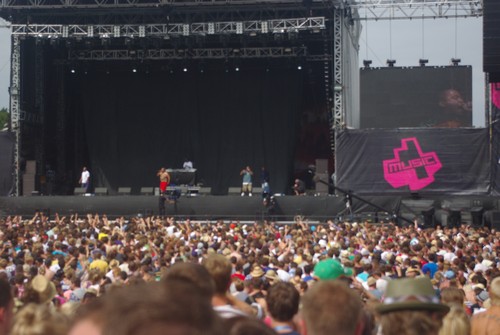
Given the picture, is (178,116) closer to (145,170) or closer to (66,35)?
(145,170)

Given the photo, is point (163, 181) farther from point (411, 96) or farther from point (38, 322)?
point (38, 322)

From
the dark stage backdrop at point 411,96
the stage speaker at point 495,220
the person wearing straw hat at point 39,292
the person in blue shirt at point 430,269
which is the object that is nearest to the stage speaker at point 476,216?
the stage speaker at point 495,220

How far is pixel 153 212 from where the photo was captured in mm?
27562

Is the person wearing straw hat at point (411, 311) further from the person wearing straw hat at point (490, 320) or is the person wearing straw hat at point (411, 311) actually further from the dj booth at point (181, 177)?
the dj booth at point (181, 177)

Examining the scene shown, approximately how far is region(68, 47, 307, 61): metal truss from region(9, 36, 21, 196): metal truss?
3.09m

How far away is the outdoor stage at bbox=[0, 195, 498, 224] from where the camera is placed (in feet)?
89.2

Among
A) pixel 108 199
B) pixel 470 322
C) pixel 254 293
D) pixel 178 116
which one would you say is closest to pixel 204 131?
pixel 178 116

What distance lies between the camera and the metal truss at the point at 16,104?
96.2 ft

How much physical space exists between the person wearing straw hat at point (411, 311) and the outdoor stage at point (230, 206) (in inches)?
913

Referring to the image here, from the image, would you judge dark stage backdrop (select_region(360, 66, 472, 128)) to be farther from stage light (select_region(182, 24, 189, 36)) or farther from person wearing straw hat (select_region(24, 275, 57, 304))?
person wearing straw hat (select_region(24, 275, 57, 304))

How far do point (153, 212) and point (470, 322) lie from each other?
22.9 m

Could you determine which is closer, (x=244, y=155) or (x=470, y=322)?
(x=470, y=322)

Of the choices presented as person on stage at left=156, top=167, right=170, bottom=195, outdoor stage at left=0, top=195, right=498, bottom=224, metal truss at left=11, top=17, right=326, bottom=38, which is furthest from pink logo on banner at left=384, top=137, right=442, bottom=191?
person on stage at left=156, top=167, right=170, bottom=195

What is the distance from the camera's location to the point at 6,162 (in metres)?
29.6
